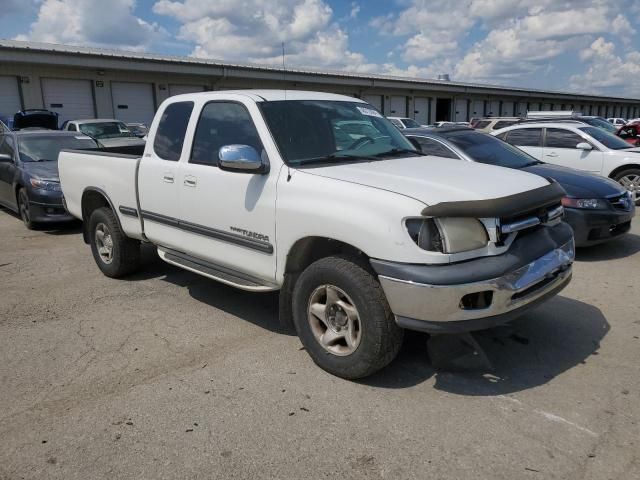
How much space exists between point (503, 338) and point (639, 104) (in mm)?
96201

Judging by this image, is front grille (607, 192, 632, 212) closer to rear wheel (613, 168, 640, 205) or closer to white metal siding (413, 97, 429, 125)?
rear wheel (613, 168, 640, 205)

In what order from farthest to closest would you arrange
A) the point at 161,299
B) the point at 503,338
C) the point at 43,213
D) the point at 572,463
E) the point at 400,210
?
the point at 43,213 < the point at 161,299 < the point at 503,338 < the point at 400,210 < the point at 572,463

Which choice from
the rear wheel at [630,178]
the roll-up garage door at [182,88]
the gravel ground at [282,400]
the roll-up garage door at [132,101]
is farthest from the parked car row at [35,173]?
the roll-up garage door at [182,88]

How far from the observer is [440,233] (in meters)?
3.11

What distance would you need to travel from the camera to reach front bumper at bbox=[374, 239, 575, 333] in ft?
9.99

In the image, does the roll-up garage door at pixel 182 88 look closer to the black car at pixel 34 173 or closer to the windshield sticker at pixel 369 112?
the black car at pixel 34 173

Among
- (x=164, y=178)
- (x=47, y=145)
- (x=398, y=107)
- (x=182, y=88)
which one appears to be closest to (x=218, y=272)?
(x=164, y=178)

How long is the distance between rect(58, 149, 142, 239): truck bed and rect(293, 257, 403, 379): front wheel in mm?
2477

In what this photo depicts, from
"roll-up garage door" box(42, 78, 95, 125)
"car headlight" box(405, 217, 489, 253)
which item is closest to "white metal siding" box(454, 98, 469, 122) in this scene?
"roll-up garage door" box(42, 78, 95, 125)

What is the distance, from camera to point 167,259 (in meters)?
5.02

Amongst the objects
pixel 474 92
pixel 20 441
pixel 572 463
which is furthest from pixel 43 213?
pixel 474 92

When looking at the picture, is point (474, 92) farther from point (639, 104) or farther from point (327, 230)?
point (639, 104)

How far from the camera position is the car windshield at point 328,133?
4.04m

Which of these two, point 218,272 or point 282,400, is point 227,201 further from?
point 282,400
